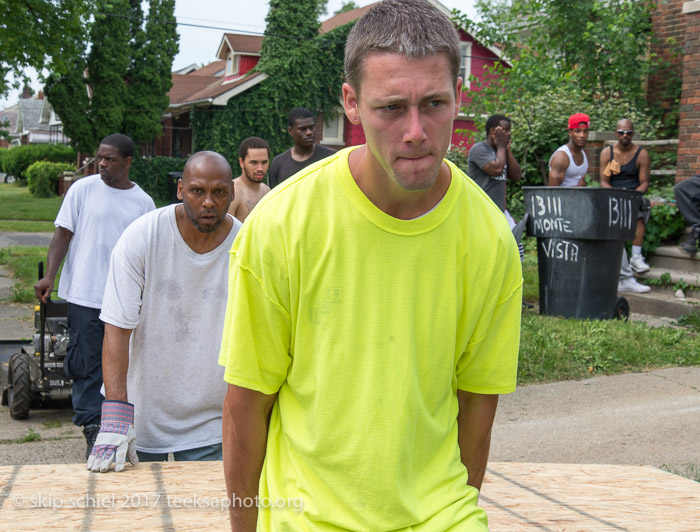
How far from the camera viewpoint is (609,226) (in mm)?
8555

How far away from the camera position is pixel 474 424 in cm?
213

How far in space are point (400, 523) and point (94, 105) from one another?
31.6 metres

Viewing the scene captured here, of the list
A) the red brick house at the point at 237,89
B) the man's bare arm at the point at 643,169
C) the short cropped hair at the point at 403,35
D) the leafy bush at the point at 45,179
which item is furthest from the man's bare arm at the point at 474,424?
the leafy bush at the point at 45,179

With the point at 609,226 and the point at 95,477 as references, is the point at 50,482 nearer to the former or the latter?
the point at 95,477

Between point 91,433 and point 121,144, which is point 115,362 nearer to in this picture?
point 91,433

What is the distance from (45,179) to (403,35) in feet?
128

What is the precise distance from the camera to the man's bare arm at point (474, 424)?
212 cm

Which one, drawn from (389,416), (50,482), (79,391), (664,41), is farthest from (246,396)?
(664,41)

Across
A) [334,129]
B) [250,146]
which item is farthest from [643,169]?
[334,129]

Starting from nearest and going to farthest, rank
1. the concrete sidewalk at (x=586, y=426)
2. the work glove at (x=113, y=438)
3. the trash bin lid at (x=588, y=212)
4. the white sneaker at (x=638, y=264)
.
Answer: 1. the work glove at (x=113, y=438)
2. the concrete sidewalk at (x=586, y=426)
3. the trash bin lid at (x=588, y=212)
4. the white sneaker at (x=638, y=264)

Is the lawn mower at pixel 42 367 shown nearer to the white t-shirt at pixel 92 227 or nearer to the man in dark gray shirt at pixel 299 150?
the white t-shirt at pixel 92 227

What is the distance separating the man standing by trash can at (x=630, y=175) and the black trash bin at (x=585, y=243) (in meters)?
1.82

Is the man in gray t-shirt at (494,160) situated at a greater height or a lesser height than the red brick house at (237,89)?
lesser

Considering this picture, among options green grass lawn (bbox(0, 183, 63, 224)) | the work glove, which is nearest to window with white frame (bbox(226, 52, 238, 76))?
green grass lawn (bbox(0, 183, 63, 224))
